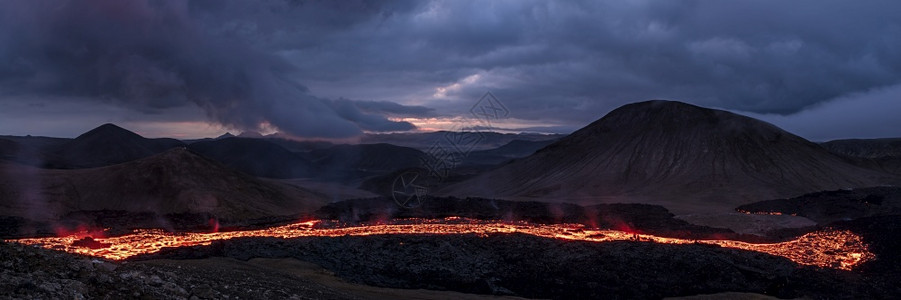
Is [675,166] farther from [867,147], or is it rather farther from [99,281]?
[867,147]

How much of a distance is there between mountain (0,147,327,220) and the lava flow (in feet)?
61.6

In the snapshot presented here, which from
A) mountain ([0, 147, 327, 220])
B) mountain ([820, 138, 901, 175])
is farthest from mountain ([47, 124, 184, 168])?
mountain ([820, 138, 901, 175])

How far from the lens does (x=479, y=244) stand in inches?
1439

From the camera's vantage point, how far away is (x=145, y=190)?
67.5m

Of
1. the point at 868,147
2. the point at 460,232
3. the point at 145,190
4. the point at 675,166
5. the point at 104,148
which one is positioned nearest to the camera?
the point at 460,232

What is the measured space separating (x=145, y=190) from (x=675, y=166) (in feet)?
246

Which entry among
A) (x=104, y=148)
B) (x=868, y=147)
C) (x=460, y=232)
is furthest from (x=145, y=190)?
(x=868, y=147)

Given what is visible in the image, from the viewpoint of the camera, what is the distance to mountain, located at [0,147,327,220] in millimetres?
60656

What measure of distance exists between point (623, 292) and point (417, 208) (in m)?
43.1

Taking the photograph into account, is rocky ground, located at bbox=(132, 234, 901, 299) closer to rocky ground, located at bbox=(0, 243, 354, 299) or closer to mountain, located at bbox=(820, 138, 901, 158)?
rocky ground, located at bbox=(0, 243, 354, 299)

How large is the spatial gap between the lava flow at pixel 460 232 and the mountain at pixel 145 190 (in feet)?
61.6

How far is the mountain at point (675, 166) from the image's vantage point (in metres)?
82.8

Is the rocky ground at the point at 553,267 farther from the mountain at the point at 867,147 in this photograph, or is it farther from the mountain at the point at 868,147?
the mountain at the point at 867,147

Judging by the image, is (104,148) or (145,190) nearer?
(145,190)
